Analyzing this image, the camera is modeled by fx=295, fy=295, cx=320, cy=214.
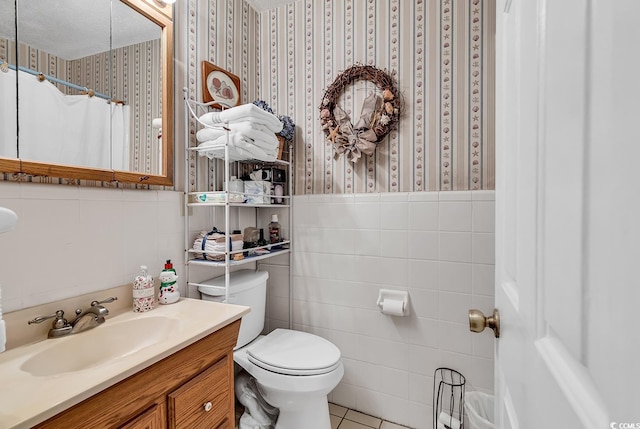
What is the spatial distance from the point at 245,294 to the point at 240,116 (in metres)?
0.92

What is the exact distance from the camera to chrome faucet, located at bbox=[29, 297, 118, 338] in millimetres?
956

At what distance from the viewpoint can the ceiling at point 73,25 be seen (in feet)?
3.10

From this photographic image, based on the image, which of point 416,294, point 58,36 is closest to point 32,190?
point 58,36

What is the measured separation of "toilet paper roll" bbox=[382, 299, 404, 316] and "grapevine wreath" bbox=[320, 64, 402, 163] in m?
0.83

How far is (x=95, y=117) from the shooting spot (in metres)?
1.13

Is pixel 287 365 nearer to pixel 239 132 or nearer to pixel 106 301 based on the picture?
pixel 106 301

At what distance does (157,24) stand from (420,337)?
2.04m

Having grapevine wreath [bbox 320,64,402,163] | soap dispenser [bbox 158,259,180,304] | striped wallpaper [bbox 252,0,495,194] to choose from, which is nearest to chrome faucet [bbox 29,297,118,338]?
soap dispenser [bbox 158,259,180,304]

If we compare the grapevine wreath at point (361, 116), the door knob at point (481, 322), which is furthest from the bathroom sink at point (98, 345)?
the grapevine wreath at point (361, 116)

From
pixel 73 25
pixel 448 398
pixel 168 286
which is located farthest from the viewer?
pixel 448 398

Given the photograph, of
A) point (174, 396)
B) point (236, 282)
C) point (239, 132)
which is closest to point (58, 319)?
point (174, 396)

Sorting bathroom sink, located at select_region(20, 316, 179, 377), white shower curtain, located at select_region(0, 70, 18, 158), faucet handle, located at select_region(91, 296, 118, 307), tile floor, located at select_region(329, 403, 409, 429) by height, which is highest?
white shower curtain, located at select_region(0, 70, 18, 158)

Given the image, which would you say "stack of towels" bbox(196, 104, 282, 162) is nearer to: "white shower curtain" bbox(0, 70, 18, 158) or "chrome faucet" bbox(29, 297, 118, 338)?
"white shower curtain" bbox(0, 70, 18, 158)

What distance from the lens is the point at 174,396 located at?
868 millimetres
